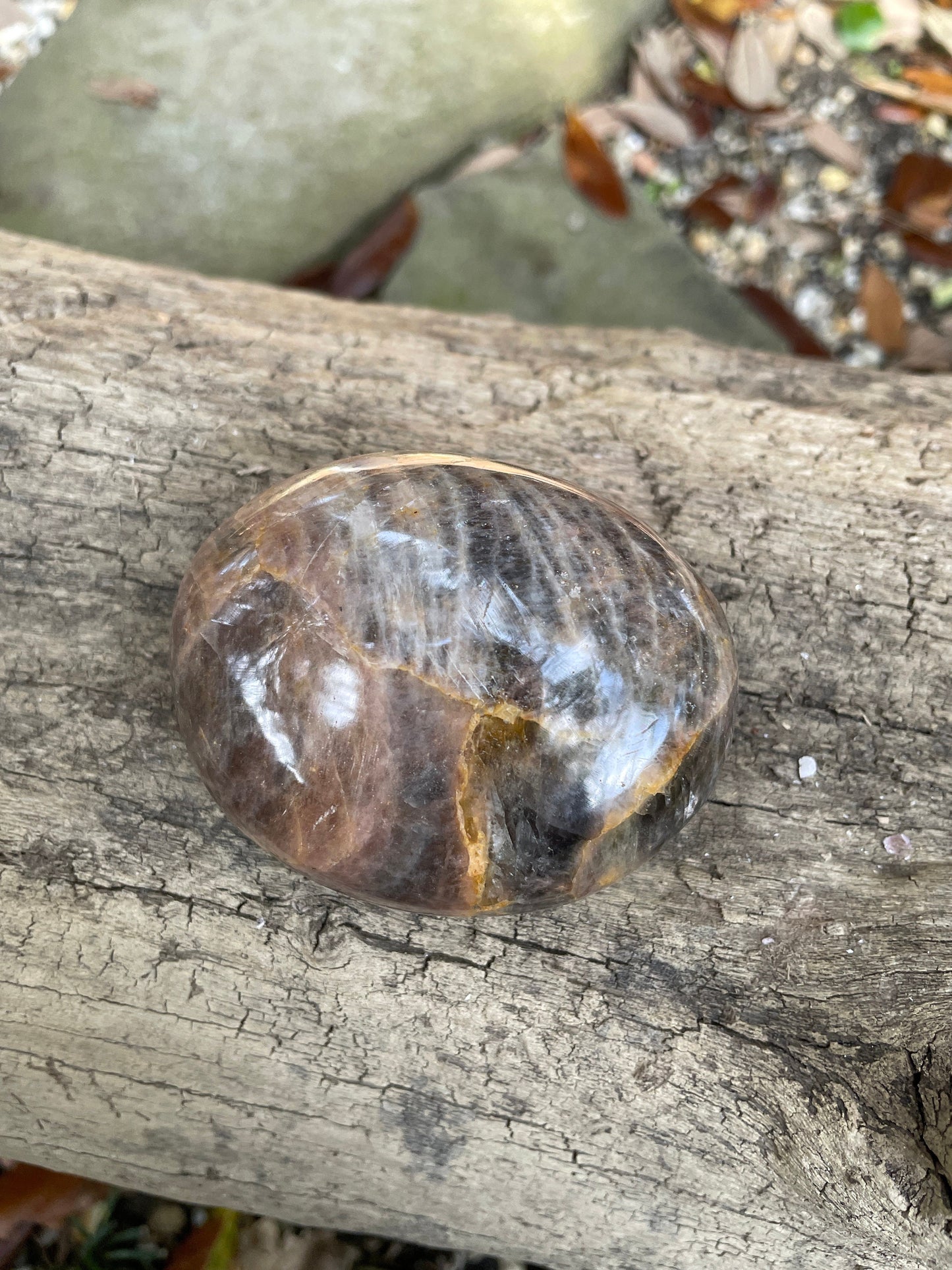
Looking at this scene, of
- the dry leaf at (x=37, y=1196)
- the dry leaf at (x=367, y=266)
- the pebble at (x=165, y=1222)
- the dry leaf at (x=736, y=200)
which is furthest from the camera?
the dry leaf at (x=736, y=200)

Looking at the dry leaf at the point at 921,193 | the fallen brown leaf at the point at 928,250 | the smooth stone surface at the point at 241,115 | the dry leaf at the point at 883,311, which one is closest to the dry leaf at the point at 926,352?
the dry leaf at the point at 883,311

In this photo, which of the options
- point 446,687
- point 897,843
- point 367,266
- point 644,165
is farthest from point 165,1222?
point 644,165

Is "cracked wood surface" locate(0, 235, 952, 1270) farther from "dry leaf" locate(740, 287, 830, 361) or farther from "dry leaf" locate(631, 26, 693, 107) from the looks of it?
"dry leaf" locate(631, 26, 693, 107)

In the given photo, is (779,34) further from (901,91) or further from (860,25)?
(901,91)

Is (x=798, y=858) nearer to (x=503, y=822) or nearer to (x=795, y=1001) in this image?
(x=795, y=1001)

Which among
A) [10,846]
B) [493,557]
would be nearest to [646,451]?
[493,557]

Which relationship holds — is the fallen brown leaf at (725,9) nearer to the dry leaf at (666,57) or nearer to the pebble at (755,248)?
the dry leaf at (666,57)
